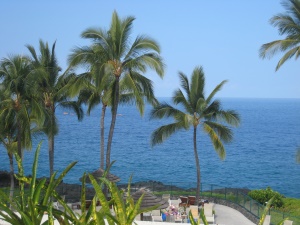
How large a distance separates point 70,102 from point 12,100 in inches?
245

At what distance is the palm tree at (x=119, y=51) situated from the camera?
25.5 m

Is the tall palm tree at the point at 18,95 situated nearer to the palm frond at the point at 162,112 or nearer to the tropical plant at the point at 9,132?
the tropical plant at the point at 9,132

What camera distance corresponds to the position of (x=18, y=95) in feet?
83.5

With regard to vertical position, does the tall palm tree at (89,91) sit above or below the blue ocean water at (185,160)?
above

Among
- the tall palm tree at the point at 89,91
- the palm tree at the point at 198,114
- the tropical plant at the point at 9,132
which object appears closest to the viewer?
the tropical plant at the point at 9,132

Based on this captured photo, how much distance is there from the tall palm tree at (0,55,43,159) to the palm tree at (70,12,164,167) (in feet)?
9.75

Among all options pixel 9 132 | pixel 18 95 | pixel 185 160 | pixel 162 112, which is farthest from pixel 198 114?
pixel 185 160

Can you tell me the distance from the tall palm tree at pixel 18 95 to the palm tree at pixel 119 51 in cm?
297

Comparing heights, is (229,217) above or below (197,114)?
below

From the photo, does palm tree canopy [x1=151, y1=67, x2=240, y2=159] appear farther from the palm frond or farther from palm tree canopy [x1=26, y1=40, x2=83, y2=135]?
palm tree canopy [x1=26, y1=40, x2=83, y2=135]

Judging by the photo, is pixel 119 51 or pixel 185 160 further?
pixel 185 160

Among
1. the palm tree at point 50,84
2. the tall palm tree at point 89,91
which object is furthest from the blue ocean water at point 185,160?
the palm tree at point 50,84

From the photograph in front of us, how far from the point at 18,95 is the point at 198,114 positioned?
11.1m

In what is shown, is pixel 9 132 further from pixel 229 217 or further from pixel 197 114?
pixel 229 217
